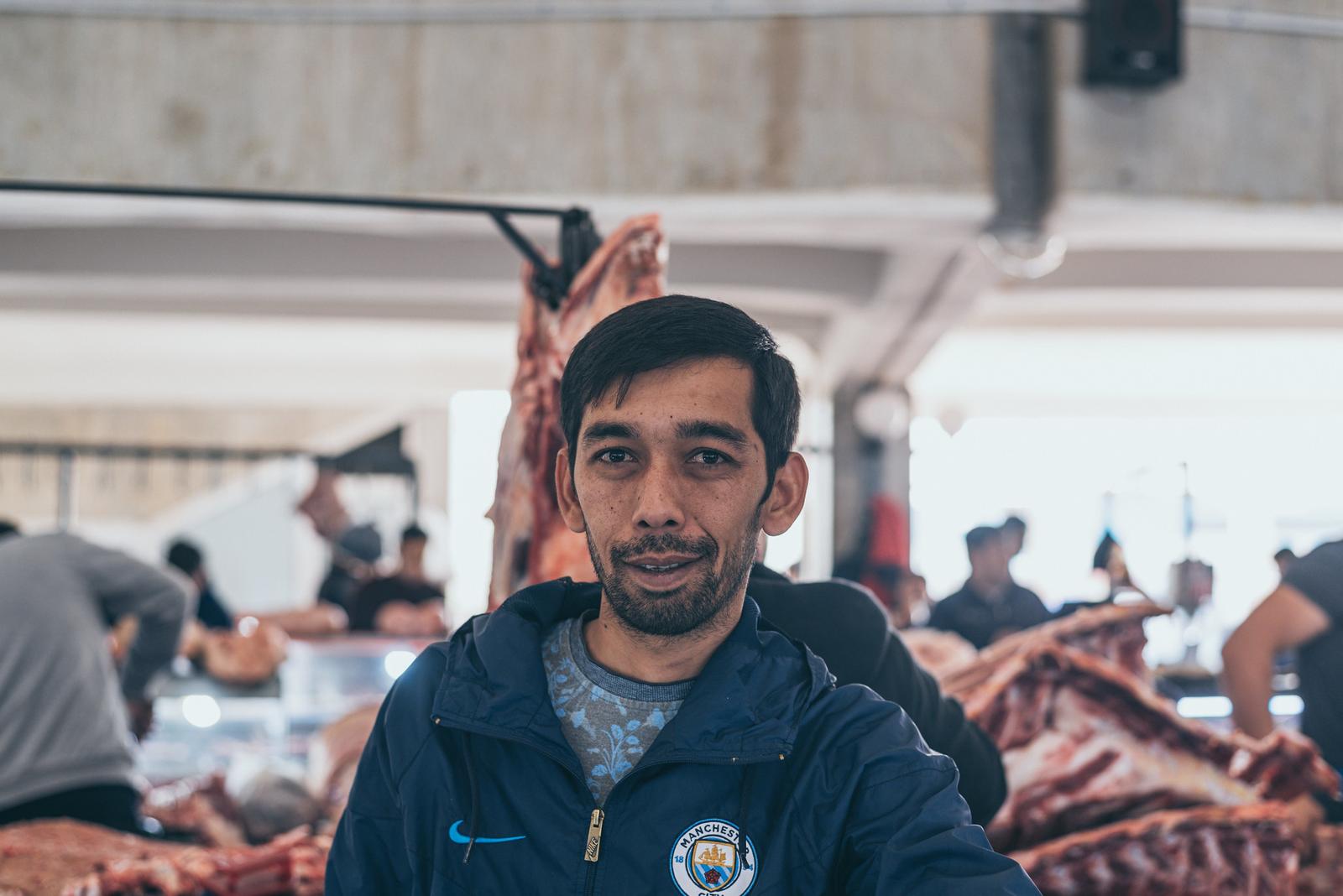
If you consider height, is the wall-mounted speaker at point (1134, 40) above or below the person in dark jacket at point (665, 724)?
above

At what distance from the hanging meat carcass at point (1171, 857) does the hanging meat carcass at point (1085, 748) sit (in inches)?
2.3

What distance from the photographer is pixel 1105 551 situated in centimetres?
640

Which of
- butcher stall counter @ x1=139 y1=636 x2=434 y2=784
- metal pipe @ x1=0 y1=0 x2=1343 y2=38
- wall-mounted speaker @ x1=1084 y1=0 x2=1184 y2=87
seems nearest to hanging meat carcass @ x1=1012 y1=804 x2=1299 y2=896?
butcher stall counter @ x1=139 y1=636 x2=434 y2=784

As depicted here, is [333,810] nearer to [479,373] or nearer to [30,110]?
[30,110]

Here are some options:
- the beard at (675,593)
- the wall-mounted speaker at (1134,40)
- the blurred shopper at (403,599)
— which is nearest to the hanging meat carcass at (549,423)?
the beard at (675,593)

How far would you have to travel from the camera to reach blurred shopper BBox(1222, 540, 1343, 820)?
2.95 metres

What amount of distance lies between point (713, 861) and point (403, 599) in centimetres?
504

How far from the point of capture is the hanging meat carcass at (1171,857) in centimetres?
213

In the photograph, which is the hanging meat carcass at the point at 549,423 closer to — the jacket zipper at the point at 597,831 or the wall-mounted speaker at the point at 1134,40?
the jacket zipper at the point at 597,831

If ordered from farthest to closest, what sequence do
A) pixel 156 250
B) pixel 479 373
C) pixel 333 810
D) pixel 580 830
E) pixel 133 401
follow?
pixel 133 401 → pixel 479 373 → pixel 156 250 → pixel 333 810 → pixel 580 830

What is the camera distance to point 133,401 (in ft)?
39.2

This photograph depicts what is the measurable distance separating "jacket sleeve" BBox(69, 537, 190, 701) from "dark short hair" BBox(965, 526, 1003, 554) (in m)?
3.54

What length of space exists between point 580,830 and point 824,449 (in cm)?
856

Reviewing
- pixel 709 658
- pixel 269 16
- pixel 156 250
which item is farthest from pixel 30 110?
pixel 709 658
